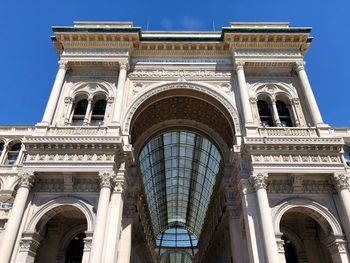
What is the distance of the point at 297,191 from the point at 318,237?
4.42 meters

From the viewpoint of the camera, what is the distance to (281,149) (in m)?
17.1

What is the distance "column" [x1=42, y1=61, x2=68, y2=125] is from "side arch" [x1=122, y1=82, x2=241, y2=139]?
4.63 metres

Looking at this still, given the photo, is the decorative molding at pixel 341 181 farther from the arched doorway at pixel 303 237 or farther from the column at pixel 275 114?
the column at pixel 275 114

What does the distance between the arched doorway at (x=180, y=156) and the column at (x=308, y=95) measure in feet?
16.8

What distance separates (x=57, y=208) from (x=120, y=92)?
8241mm

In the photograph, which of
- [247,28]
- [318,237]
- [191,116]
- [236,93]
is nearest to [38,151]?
[191,116]

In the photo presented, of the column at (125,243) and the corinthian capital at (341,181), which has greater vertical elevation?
the corinthian capital at (341,181)

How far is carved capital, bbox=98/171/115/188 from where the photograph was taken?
53.5 ft

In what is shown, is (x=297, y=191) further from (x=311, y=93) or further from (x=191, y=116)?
(x=191, y=116)

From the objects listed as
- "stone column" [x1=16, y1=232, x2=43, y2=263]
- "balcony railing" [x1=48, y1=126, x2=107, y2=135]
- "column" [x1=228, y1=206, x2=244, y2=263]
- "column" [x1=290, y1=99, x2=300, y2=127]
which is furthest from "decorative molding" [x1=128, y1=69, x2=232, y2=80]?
"stone column" [x1=16, y1=232, x2=43, y2=263]

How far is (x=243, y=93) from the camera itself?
19.9 m

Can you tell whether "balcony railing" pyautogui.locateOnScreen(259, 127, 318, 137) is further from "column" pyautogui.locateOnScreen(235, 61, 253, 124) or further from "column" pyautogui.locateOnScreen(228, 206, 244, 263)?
"column" pyautogui.locateOnScreen(228, 206, 244, 263)

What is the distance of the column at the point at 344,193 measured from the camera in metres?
15.4

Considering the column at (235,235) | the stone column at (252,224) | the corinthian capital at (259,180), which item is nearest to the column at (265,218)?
the corinthian capital at (259,180)
